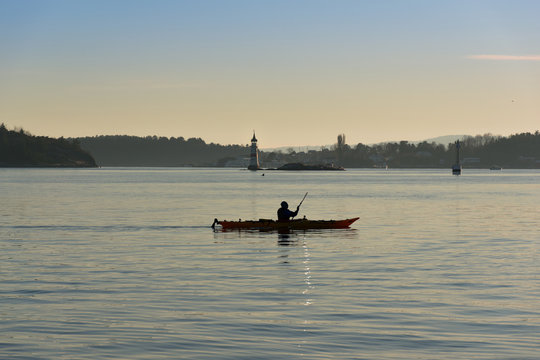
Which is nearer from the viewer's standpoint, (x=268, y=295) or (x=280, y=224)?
(x=268, y=295)

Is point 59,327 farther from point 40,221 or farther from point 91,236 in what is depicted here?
point 40,221

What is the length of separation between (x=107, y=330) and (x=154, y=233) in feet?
101

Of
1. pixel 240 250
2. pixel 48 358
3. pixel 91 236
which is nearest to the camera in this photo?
pixel 48 358

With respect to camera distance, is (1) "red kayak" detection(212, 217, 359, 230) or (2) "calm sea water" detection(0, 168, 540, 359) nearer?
(2) "calm sea water" detection(0, 168, 540, 359)

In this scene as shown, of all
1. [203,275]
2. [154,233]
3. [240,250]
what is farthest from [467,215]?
[203,275]

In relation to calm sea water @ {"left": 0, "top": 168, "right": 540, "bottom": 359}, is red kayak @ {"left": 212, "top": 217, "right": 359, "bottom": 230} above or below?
above

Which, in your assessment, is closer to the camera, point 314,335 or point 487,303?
point 314,335

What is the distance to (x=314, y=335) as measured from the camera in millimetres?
18328

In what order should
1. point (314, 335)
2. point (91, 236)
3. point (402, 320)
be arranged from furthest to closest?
point (91, 236) → point (402, 320) → point (314, 335)

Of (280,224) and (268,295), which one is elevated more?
(280,224)

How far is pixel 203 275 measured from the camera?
28594mm

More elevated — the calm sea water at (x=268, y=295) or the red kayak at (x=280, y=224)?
the red kayak at (x=280, y=224)

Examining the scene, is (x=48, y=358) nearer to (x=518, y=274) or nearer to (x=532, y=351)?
(x=532, y=351)

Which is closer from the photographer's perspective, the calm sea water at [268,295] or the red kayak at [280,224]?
the calm sea water at [268,295]
